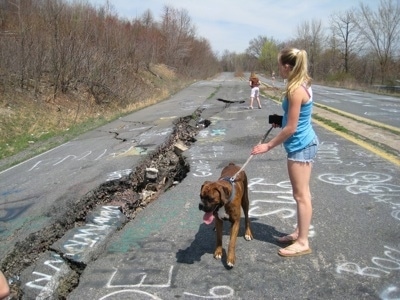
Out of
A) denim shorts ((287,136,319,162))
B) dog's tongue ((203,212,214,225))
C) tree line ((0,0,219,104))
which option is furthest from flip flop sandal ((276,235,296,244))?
tree line ((0,0,219,104))

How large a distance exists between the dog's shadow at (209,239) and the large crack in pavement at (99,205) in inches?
36.0

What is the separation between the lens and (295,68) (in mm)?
3391

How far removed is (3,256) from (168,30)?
5782 cm

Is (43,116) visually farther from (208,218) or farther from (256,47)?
(256,47)

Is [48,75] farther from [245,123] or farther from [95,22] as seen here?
[245,123]

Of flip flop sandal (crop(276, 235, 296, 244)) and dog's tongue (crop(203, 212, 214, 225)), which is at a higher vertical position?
dog's tongue (crop(203, 212, 214, 225))

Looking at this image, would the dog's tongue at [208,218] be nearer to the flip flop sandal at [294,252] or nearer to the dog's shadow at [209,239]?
the dog's shadow at [209,239]

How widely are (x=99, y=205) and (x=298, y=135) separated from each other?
10.4 ft

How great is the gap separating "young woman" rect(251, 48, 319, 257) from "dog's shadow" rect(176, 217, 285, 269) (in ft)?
1.25

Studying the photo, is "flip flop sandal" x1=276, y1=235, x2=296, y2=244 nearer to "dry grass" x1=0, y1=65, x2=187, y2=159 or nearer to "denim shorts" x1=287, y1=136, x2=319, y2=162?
"denim shorts" x1=287, y1=136, x2=319, y2=162

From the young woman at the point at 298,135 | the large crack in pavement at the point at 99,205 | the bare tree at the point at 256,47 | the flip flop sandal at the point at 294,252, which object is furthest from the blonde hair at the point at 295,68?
the bare tree at the point at 256,47

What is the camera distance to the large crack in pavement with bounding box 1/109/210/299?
368cm

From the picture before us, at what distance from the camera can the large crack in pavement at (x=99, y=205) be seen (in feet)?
12.1

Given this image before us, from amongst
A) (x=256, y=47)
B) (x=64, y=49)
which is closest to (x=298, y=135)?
(x=64, y=49)
